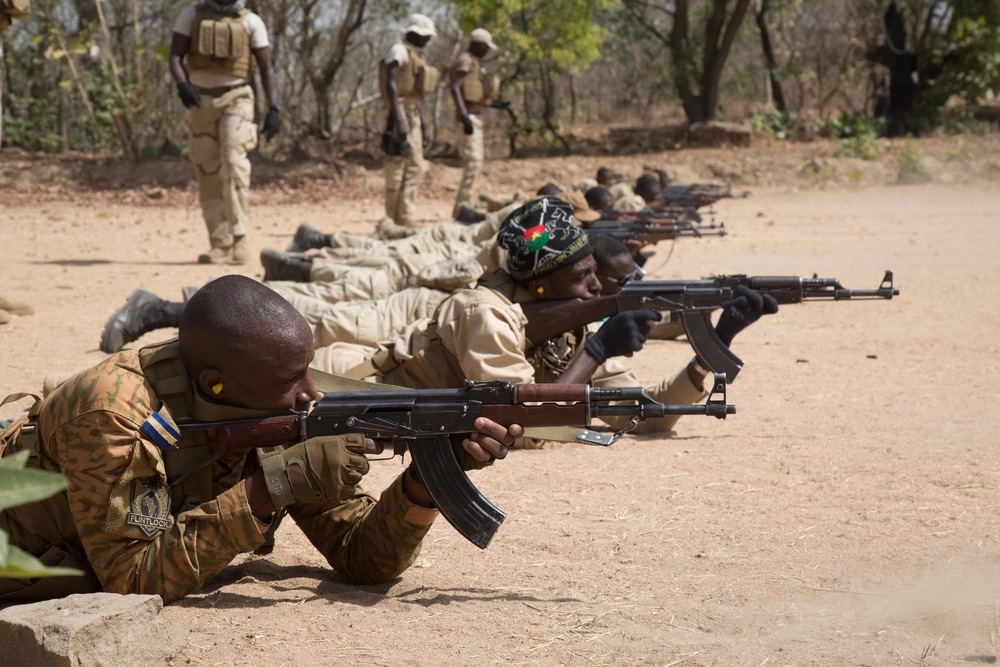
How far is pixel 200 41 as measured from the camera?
9.26 meters

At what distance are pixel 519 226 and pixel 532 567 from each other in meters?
1.81

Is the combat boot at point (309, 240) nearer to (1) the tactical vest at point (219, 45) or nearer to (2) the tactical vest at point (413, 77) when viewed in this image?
(1) the tactical vest at point (219, 45)

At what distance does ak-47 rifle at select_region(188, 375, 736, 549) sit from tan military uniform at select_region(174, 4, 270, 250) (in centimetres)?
692

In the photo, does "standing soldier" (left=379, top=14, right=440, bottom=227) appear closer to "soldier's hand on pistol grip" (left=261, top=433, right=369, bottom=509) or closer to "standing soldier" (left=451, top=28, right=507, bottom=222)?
"standing soldier" (left=451, top=28, right=507, bottom=222)

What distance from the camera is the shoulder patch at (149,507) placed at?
2.79m

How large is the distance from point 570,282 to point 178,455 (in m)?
2.33

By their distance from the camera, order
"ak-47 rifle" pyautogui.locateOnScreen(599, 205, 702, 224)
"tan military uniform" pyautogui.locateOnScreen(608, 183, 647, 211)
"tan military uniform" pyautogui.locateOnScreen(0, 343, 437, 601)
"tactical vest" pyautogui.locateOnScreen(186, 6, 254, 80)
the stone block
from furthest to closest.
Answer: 1. "tan military uniform" pyautogui.locateOnScreen(608, 183, 647, 211)
2. "tactical vest" pyautogui.locateOnScreen(186, 6, 254, 80)
3. "ak-47 rifle" pyautogui.locateOnScreen(599, 205, 702, 224)
4. "tan military uniform" pyautogui.locateOnScreen(0, 343, 437, 601)
5. the stone block

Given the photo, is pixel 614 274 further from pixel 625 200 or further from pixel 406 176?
pixel 406 176

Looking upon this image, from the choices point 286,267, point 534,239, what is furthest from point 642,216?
point 534,239

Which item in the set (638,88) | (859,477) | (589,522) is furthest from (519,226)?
(638,88)

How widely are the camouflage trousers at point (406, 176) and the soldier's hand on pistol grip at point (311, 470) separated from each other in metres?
9.38

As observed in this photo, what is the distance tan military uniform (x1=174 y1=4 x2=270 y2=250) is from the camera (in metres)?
9.30

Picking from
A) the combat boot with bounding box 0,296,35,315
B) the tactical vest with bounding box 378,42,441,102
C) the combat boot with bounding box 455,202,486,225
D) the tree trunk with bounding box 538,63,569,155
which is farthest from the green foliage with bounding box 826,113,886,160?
the combat boot with bounding box 0,296,35,315

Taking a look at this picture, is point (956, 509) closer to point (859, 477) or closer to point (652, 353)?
A: point (859, 477)
